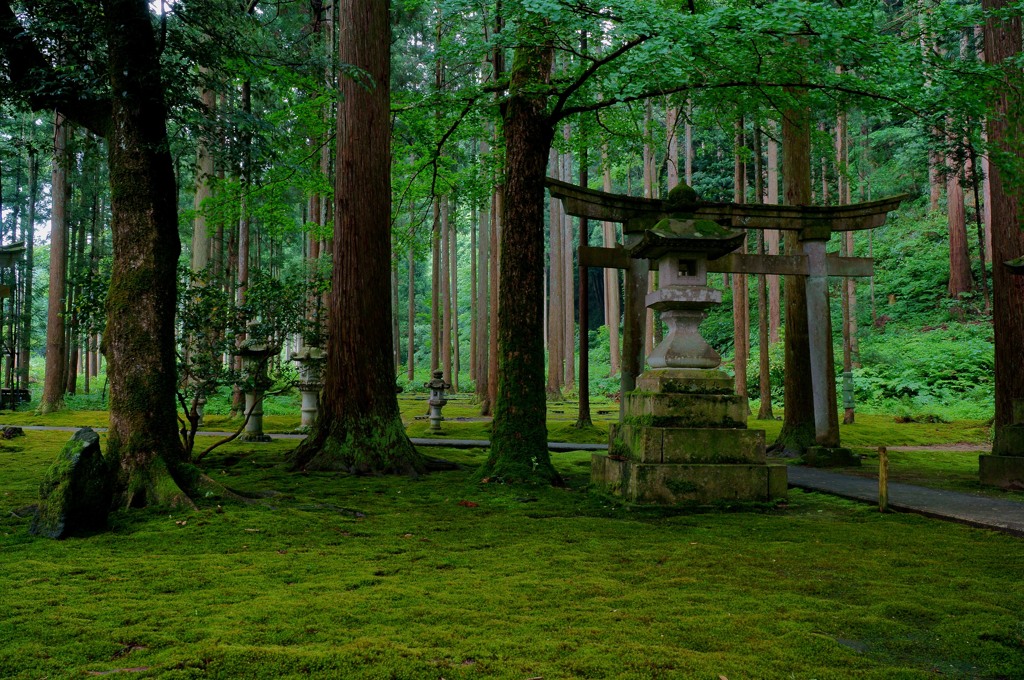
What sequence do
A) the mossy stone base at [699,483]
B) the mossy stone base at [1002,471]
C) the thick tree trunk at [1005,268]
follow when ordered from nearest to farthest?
the mossy stone base at [699,483] → the mossy stone base at [1002,471] → the thick tree trunk at [1005,268]

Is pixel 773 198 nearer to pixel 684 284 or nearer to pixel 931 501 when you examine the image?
pixel 684 284

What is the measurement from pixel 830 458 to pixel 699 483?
→ 4.41m

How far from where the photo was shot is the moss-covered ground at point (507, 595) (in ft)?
7.90

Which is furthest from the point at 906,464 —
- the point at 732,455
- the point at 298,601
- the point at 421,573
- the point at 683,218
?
the point at 298,601

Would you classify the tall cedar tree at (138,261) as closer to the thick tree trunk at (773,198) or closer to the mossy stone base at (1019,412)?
the mossy stone base at (1019,412)

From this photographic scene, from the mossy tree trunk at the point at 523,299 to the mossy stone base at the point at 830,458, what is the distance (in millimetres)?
4461

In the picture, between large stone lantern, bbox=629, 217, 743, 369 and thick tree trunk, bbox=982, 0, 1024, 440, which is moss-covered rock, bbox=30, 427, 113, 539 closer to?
large stone lantern, bbox=629, 217, 743, 369

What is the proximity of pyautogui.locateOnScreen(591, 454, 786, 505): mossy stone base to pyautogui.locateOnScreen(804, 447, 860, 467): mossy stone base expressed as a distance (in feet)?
12.1

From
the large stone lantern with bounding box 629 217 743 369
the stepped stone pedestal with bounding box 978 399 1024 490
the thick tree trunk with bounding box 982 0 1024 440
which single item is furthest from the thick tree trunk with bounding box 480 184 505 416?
the stepped stone pedestal with bounding box 978 399 1024 490

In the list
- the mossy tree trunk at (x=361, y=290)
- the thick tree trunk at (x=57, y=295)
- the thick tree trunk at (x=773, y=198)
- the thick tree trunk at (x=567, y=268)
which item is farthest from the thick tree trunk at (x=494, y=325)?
the thick tree trunk at (x=57, y=295)

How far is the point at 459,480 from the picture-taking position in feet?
24.1

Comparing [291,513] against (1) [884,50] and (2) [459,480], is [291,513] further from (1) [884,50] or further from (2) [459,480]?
(1) [884,50]

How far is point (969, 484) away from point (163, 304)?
828 cm

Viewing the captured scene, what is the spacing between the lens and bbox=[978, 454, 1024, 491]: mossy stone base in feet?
22.4
